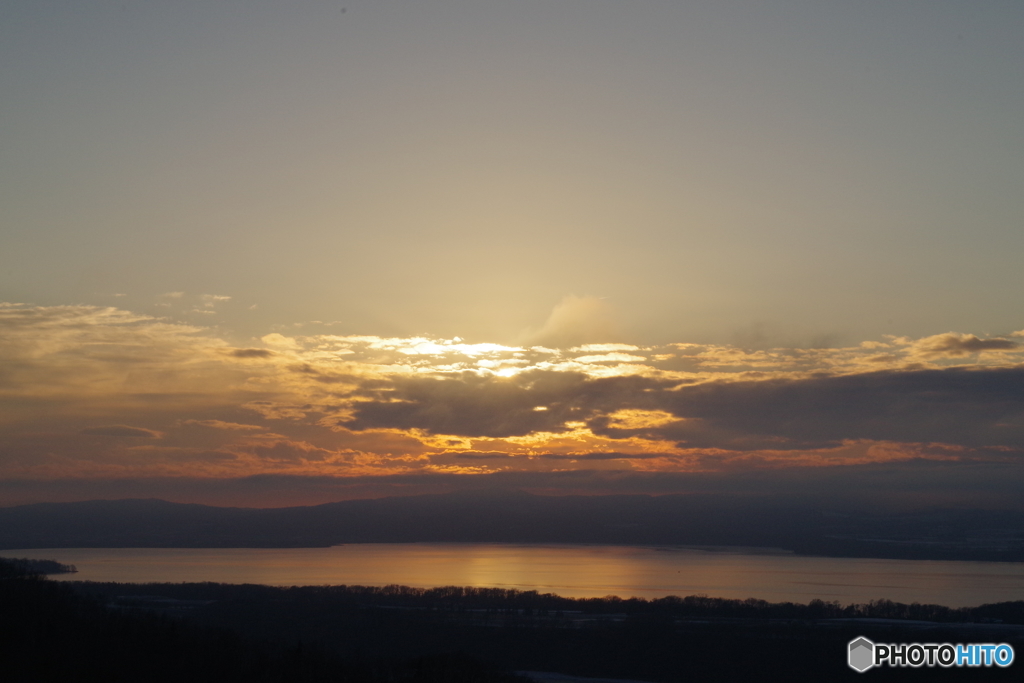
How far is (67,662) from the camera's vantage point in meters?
43.9

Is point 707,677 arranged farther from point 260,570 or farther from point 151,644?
point 260,570

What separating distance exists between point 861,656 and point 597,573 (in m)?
91.6

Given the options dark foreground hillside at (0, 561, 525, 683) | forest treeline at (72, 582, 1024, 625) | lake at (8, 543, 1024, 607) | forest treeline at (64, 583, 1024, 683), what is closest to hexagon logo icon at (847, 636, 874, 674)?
forest treeline at (64, 583, 1024, 683)

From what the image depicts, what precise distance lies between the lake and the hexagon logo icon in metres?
39.4

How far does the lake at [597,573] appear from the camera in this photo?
12019cm

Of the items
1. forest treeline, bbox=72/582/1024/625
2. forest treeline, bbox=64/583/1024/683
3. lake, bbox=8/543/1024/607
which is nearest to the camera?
forest treeline, bbox=64/583/1024/683

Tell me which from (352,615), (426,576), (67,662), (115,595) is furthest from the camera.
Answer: (426,576)

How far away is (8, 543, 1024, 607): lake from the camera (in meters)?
120

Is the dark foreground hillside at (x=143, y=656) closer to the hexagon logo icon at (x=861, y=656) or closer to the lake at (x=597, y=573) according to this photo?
the hexagon logo icon at (x=861, y=656)

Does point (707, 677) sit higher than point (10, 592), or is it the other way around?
point (10, 592)

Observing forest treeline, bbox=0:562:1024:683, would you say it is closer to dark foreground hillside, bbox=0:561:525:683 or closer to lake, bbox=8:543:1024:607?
dark foreground hillside, bbox=0:561:525:683

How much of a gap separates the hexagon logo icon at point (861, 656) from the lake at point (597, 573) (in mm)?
39383

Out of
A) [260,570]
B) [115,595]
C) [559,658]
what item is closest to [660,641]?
[559,658]

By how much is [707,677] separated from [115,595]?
68134 millimetres
